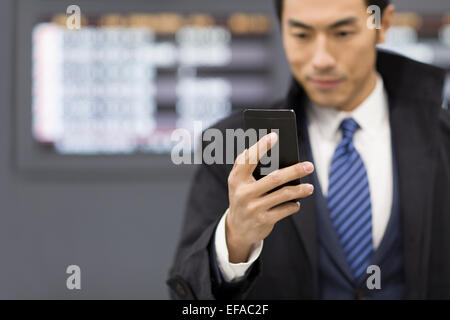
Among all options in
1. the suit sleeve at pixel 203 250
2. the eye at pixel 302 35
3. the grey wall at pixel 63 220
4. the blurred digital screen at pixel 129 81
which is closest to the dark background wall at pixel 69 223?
the grey wall at pixel 63 220

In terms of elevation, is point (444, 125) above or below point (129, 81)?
below

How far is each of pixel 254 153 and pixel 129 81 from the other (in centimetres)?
156

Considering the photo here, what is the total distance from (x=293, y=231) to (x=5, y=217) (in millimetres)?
1583

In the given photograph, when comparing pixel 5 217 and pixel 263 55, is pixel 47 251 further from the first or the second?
pixel 263 55

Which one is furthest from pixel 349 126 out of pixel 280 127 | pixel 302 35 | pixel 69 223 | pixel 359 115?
pixel 69 223

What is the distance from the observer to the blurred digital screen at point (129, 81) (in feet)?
6.86

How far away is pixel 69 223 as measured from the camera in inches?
84.7

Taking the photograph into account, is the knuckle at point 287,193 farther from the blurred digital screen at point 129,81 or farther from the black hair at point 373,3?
→ the blurred digital screen at point 129,81

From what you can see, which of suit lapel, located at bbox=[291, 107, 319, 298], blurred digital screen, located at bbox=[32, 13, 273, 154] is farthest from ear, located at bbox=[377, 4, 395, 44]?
blurred digital screen, located at bbox=[32, 13, 273, 154]

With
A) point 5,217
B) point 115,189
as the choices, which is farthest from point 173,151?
point 5,217

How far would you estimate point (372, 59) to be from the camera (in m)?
0.86

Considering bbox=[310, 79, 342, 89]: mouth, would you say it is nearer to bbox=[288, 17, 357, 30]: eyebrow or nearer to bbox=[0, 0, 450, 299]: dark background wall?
bbox=[288, 17, 357, 30]: eyebrow

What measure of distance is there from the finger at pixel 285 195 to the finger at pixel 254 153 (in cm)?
3

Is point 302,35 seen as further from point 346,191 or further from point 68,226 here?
point 68,226
